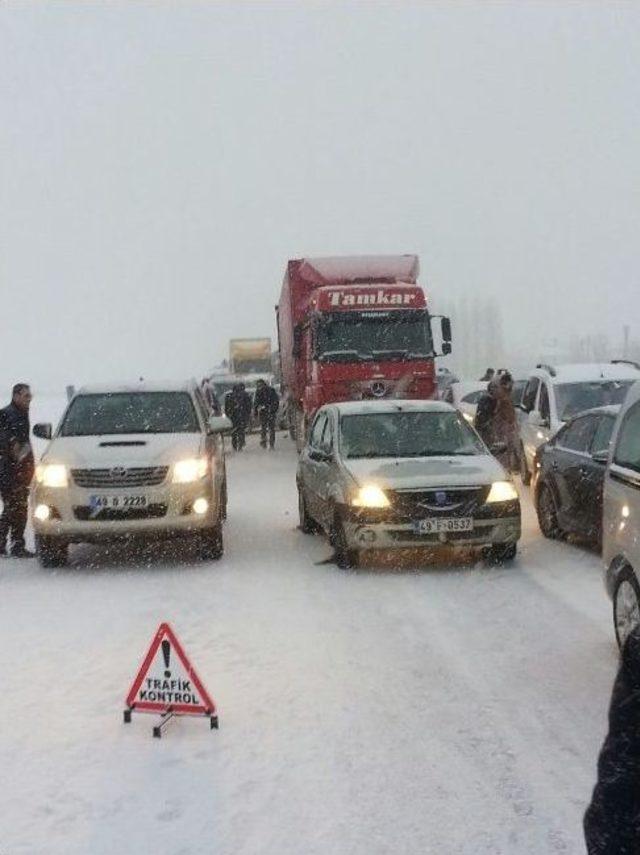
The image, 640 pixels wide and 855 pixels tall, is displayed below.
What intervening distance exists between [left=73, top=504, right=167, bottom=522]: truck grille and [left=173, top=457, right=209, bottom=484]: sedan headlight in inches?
14.1

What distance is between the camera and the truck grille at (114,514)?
10.4 metres

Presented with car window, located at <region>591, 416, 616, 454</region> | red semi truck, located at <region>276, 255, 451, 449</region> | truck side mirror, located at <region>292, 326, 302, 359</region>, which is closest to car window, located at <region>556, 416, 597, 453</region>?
car window, located at <region>591, 416, 616, 454</region>

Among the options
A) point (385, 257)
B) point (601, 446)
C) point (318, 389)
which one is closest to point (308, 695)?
point (601, 446)

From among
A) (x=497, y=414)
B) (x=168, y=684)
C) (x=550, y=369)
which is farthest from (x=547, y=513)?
(x=168, y=684)

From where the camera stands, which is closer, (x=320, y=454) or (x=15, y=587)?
(x=15, y=587)

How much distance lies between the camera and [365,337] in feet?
65.7

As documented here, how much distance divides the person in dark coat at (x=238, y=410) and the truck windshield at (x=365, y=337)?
6692 millimetres

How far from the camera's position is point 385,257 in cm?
2198

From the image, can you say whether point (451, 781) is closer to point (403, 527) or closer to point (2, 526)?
point (403, 527)

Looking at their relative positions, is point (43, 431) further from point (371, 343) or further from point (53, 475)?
point (371, 343)

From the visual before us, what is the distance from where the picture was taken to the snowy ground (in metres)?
4.40

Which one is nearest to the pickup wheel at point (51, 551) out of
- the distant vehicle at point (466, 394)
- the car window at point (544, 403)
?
the car window at point (544, 403)

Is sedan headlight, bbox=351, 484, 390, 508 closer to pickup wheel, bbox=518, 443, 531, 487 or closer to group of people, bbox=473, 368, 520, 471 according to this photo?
group of people, bbox=473, 368, 520, 471

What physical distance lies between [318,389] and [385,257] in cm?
354
